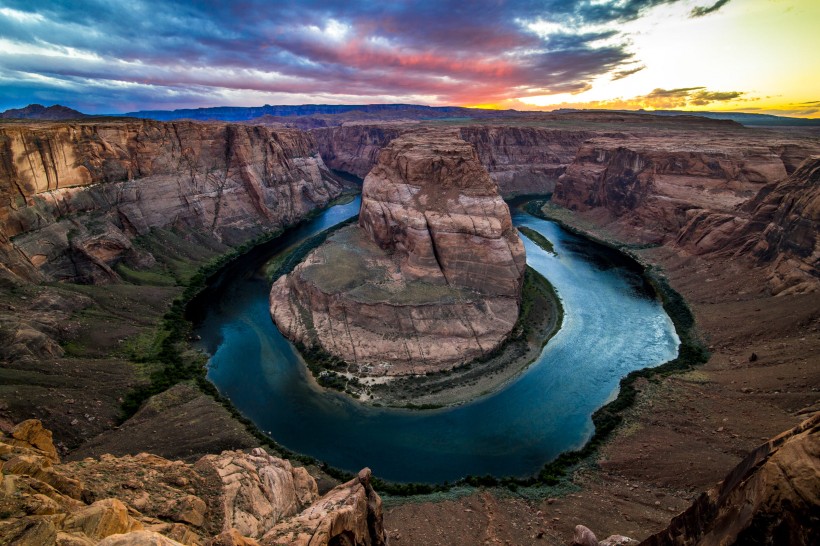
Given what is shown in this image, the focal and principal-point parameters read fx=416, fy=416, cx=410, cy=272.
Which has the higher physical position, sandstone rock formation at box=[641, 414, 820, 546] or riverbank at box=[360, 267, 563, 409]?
sandstone rock formation at box=[641, 414, 820, 546]

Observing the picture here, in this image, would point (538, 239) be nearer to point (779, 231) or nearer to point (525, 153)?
point (779, 231)

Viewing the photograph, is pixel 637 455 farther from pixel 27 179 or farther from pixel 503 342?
pixel 27 179

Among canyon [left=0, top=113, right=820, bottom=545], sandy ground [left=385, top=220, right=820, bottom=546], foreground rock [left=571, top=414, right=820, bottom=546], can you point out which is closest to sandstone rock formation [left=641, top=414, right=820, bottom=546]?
foreground rock [left=571, top=414, right=820, bottom=546]

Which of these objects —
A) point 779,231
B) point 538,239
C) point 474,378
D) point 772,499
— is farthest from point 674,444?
point 538,239

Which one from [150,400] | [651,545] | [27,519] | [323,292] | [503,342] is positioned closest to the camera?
[27,519]

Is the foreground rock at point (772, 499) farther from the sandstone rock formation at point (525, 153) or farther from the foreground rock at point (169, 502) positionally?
the sandstone rock formation at point (525, 153)

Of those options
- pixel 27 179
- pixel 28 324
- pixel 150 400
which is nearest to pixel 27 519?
pixel 150 400

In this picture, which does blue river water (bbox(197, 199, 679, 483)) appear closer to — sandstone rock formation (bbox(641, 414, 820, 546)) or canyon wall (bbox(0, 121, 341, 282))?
canyon wall (bbox(0, 121, 341, 282))
